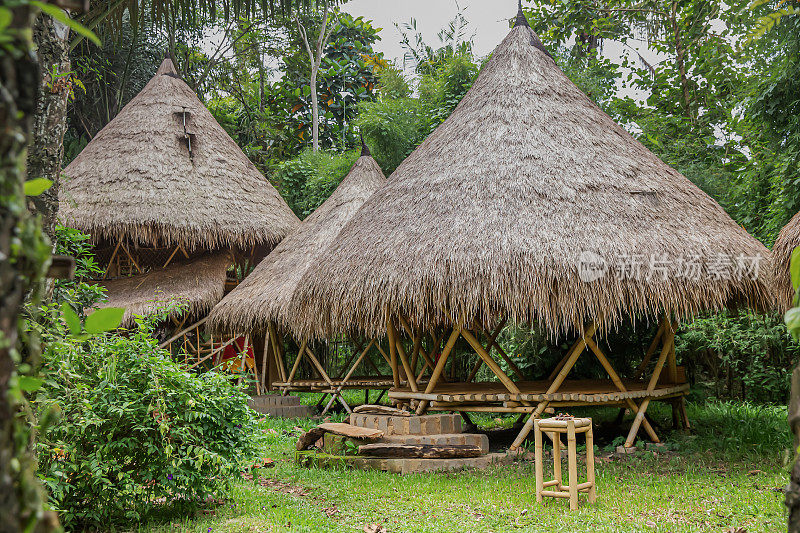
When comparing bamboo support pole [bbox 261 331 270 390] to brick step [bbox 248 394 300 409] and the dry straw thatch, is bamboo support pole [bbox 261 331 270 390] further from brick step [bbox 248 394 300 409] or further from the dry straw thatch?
the dry straw thatch

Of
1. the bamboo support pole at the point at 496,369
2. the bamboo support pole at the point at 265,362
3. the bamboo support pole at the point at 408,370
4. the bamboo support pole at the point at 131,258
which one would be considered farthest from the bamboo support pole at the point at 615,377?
the bamboo support pole at the point at 131,258

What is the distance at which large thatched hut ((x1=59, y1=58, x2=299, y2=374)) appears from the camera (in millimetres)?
11047

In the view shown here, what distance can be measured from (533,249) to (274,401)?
5.97 m

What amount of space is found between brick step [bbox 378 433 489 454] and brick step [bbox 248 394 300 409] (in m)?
4.68

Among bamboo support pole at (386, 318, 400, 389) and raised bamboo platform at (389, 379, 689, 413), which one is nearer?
raised bamboo platform at (389, 379, 689, 413)

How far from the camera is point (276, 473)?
19.7 ft

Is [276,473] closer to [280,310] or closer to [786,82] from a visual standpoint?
[280,310]

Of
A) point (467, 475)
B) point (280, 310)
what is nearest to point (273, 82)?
point (280, 310)

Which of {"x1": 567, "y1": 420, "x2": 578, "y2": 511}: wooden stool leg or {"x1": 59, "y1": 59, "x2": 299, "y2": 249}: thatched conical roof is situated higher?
{"x1": 59, "y1": 59, "x2": 299, "y2": 249}: thatched conical roof

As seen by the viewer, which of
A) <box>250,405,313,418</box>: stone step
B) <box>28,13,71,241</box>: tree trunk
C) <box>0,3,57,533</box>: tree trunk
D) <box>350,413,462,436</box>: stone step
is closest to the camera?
<box>0,3,57,533</box>: tree trunk

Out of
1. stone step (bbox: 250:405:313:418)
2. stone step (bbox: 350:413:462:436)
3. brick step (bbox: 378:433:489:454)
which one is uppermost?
stone step (bbox: 350:413:462:436)

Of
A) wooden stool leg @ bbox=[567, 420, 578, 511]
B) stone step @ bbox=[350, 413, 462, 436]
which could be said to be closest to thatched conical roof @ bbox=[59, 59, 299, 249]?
stone step @ bbox=[350, 413, 462, 436]

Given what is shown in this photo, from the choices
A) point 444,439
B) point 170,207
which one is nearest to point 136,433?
point 444,439

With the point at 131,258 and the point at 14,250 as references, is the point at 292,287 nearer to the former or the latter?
the point at 131,258
